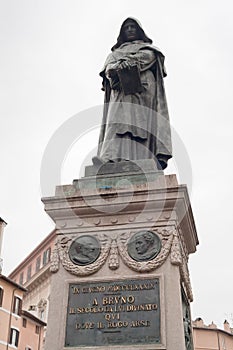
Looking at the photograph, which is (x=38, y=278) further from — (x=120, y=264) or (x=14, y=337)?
(x=120, y=264)

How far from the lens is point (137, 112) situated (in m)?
8.84

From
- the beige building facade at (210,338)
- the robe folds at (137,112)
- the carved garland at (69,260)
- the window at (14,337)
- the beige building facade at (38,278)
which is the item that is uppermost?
the beige building facade at (38,278)

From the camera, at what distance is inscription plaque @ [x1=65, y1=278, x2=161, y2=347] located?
20.2ft

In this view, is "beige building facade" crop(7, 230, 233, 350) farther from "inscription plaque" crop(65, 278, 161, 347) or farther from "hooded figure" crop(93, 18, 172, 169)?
"inscription plaque" crop(65, 278, 161, 347)

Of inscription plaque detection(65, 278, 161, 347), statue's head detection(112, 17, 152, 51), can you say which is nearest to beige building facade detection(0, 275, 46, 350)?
statue's head detection(112, 17, 152, 51)

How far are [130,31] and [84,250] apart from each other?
5.23 metres

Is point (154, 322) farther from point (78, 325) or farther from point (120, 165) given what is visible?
point (120, 165)

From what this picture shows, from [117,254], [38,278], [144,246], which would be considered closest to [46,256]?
[38,278]

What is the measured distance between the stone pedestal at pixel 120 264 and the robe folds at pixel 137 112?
0.91m

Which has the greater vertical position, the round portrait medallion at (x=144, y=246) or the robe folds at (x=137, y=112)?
the robe folds at (x=137, y=112)

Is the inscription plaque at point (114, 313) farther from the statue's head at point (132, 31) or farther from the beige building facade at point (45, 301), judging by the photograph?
the beige building facade at point (45, 301)

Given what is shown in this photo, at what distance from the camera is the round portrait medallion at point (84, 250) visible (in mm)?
6867

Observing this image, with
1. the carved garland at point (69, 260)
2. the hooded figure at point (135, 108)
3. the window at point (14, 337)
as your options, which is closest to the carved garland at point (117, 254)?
the carved garland at point (69, 260)

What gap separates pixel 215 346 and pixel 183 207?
44.2 metres
